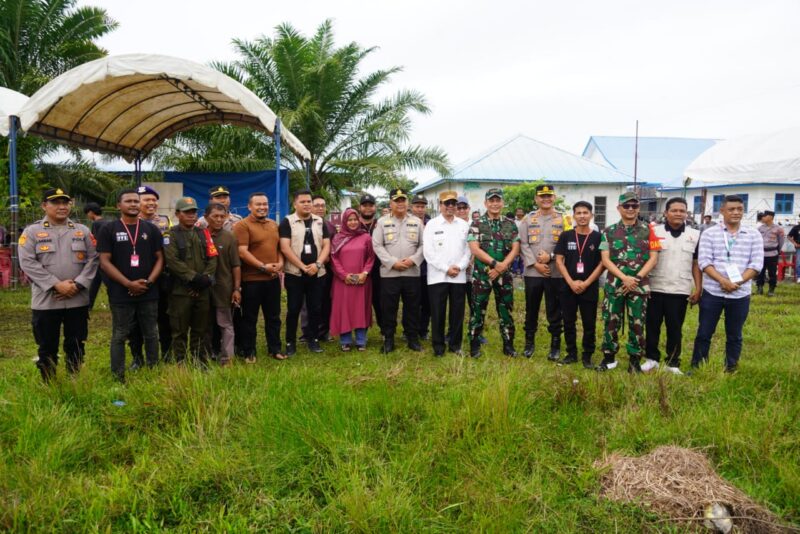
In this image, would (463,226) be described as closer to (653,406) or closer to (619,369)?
(619,369)

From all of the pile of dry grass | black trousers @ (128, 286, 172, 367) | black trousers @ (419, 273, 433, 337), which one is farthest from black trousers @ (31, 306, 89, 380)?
the pile of dry grass

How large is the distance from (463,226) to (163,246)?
3.18 meters

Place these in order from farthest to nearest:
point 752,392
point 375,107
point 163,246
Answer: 1. point 375,107
2. point 163,246
3. point 752,392

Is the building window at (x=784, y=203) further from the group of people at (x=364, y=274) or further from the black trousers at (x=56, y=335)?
the black trousers at (x=56, y=335)

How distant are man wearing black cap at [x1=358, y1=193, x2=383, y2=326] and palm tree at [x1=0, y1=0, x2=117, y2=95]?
1232 cm

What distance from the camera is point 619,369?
546 cm

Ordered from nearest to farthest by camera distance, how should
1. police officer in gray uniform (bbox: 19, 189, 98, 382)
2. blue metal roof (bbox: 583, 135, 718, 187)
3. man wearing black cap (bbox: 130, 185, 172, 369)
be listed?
police officer in gray uniform (bbox: 19, 189, 98, 382)
man wearing black cap (bbox: 130, 185, 172, 369)
blue metal roof (bbox: 583, 135, 718, 187)

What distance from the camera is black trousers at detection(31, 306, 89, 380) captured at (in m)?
4.62

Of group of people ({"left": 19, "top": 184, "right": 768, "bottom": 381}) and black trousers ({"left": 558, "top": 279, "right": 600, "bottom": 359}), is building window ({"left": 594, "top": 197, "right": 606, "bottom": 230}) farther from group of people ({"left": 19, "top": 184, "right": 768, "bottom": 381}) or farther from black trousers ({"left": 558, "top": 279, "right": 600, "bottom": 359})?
black trousers ({"left": 558, "top": 279, "right": 600, "bottom": 359})

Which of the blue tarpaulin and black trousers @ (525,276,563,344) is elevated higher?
the blue tarpaulin

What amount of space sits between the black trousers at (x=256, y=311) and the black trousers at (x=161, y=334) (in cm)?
76

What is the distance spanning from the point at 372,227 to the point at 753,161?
7.36 metres

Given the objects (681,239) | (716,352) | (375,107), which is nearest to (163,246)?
(681,239)

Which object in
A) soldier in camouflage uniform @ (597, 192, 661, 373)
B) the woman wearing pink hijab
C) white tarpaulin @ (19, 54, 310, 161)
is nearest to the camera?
soldier in camouflage uniform @ (597, 192, 661, 373)
